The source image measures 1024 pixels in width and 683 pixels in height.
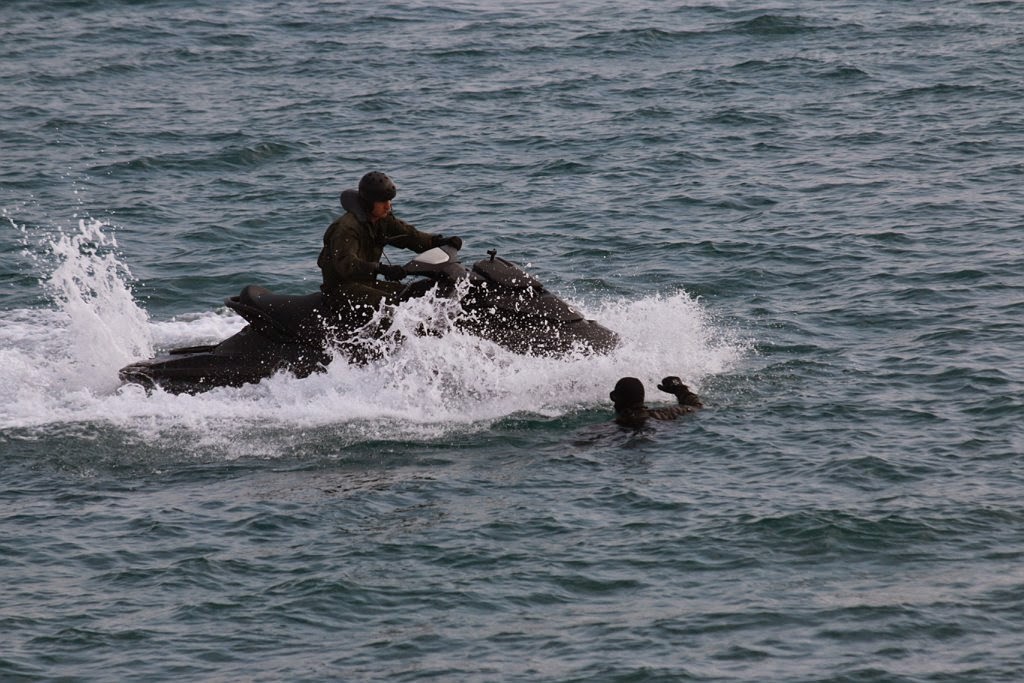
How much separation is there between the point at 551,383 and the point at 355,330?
1981mm

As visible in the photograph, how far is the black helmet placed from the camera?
15.5 m

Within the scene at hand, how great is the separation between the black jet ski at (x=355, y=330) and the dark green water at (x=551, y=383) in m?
0.22

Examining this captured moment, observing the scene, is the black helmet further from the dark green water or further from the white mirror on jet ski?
the dark green water

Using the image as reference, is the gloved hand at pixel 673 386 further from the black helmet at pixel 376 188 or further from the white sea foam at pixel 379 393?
the black helmet at pixel 376 188

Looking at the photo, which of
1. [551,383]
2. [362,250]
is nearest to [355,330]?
[362,250]

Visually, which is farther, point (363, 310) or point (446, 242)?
point (446, 242)

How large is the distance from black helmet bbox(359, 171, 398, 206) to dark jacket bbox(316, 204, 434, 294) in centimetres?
28

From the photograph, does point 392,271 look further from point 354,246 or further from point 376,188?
point 376,188

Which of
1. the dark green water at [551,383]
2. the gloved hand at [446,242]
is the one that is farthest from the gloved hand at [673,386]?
the gloved hand at [446,242]

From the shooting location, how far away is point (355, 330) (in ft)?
52.2

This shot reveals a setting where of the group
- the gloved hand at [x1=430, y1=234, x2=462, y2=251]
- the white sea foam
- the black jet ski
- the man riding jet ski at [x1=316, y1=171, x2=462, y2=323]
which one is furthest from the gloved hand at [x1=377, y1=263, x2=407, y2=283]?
the gloved hand at [x1=430, y1=234, x2=462, y2=251]

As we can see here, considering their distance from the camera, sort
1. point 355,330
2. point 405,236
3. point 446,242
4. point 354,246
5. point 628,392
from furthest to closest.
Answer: point 405,236, point 446,242, point 355,330, point 354,246, point 628,392

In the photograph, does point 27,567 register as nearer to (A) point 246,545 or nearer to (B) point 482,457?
(A) point 246,545

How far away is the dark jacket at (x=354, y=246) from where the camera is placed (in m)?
15.6
